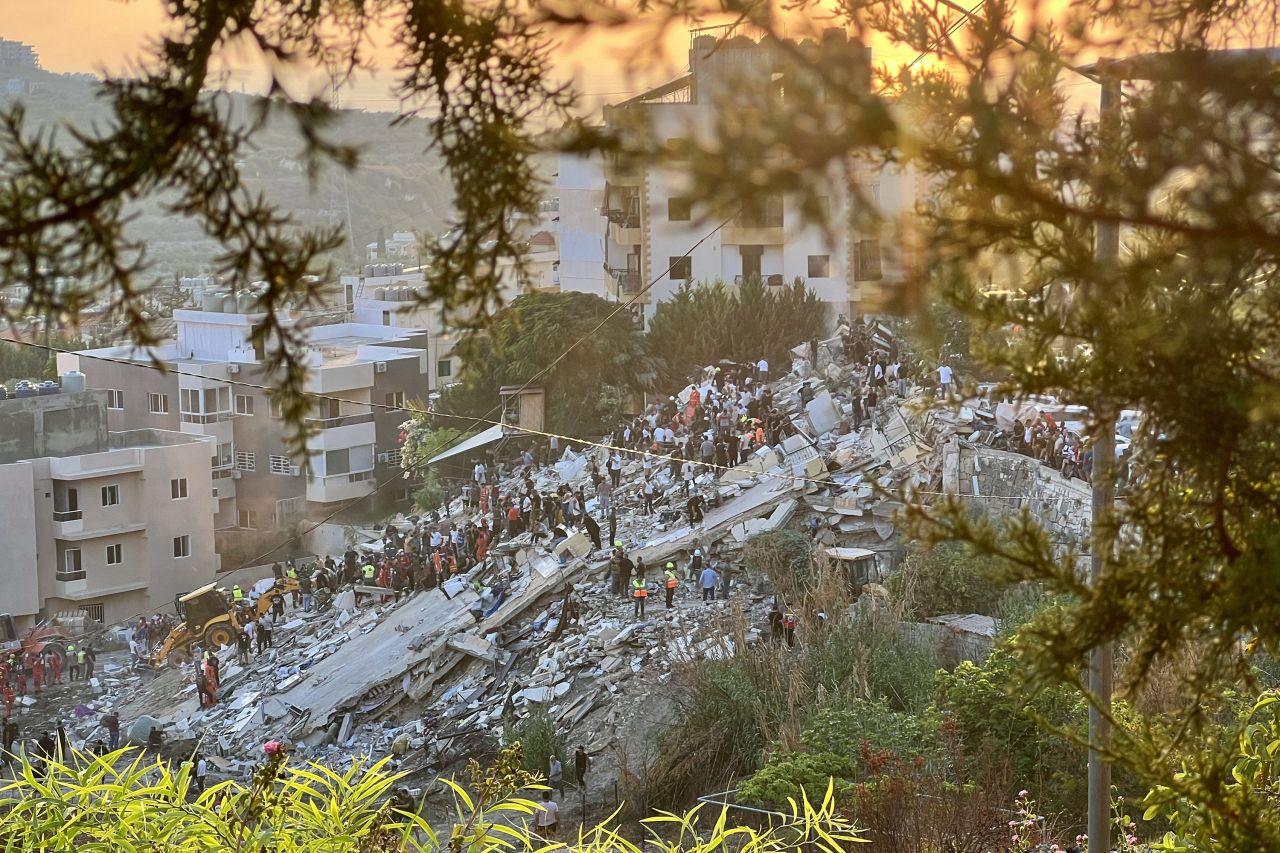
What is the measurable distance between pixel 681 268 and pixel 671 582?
6.74 feet

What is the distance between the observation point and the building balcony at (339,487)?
9.96ft

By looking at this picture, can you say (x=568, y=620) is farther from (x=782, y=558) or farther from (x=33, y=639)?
(x=33, y=639)

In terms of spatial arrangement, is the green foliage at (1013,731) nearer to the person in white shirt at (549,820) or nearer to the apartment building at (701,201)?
the person in white shirt at (549,820)

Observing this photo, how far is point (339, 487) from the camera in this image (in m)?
3.08

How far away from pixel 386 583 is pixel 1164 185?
10.9 feet

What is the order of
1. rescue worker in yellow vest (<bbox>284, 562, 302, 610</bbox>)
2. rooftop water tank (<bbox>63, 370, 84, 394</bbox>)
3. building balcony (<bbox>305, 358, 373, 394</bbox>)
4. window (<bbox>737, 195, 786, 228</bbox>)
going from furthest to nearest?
1. rescue worker in yellow vest (<bbox>284, 562, 302, 610</bbox>)
2. rooftop water tank (<bbox>63, 370, 84, 394</bbox>)
3. building balcony (<bbox>305, 358, 373, 394</bbox>)
4. window (<bbox>737, 195, 786, 228</bbox>)

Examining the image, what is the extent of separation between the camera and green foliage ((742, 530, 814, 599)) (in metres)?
4.82

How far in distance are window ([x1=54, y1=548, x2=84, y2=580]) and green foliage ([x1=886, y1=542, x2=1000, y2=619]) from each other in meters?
2.63

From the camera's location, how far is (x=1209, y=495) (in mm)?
979

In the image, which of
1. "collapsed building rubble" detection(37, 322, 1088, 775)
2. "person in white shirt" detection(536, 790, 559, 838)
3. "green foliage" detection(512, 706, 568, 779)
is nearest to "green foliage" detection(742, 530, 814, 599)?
"collapsed building rubble" detection(37, 322, 1088, 775)

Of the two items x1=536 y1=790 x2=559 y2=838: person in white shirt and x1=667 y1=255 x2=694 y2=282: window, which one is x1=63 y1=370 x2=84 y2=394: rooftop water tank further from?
x1=536 y1=790 x2=559 y2=838: person in white shirt

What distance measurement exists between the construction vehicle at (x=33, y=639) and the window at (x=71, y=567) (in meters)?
0.15

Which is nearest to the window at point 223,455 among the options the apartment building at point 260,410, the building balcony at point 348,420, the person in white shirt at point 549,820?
the apartment building at point 260,410

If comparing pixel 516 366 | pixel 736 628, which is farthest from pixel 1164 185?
pixel 736 628
